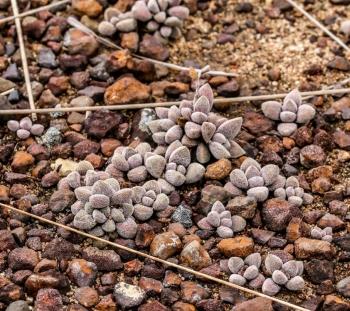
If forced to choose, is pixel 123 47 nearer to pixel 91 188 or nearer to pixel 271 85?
pixel 271 85

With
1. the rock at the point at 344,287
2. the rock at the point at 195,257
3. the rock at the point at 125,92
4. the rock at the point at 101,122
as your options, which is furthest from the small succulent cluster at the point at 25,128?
the rock at the point at 344,287

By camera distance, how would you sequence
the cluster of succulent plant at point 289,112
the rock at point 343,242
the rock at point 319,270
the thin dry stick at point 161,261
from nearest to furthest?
1. the thin dry stick at point 161,261
2. the rock at point 319,270
3. the rock at point 343,242
4. the cluster of succulent plant at point 289,112

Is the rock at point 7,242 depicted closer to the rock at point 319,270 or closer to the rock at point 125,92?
the rock at point 125,92

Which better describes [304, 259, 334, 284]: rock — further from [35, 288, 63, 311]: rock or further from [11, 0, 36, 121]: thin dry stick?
[11, 0, 36, 121]: thin dry stick

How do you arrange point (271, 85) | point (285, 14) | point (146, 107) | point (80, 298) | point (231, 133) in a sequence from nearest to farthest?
point (80, 298) < point (231, 133) < point (146, 107) < point (271, 85) < point (285, 14)

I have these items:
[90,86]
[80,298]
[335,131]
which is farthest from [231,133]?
[80,298]

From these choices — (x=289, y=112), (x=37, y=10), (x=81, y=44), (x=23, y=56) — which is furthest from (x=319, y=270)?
(x=37, y=10)
